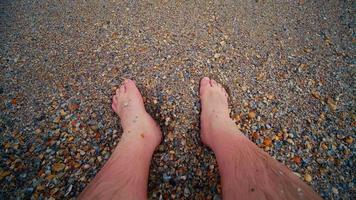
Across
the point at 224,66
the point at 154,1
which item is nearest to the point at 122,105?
the point at 224,66

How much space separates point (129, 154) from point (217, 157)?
0.65 meters

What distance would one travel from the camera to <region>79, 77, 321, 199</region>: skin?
130 centimetres

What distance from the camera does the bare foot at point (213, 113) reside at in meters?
1.86

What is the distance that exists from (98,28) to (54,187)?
1.79m

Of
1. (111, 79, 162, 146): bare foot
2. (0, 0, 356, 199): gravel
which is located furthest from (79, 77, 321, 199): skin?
(0, 0, 356, 199): gravel

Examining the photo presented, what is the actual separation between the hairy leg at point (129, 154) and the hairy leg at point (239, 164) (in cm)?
48

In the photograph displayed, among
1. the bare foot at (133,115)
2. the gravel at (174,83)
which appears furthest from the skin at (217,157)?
the gravel at (174,83)

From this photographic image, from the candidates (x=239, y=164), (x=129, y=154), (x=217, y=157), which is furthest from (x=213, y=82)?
(x=129, y=154)

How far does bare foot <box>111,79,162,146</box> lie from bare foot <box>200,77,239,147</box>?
1.32 feet

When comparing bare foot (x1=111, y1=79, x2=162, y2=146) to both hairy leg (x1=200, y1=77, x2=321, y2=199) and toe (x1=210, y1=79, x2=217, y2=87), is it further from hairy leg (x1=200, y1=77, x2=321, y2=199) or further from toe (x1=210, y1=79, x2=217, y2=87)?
toe (x1=210, y1=79, x2=217, y2=87)

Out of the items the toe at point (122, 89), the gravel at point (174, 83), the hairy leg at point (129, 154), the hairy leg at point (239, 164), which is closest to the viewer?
the hairy leg at point (239, 164)

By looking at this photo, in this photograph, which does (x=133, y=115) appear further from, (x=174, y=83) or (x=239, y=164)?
(x=239, y=164)

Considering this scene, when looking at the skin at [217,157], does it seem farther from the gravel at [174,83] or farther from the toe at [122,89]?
the gravel at [174,83]

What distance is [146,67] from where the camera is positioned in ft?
7.75
